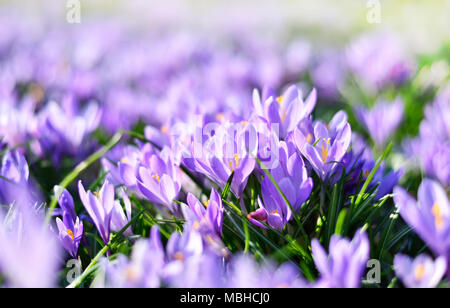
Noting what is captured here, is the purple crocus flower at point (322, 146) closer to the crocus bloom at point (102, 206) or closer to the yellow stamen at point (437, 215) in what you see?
the yellow stamen at point (437, 215)

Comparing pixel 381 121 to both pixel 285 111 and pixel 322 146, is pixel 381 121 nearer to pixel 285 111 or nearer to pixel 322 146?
pixel 285 111

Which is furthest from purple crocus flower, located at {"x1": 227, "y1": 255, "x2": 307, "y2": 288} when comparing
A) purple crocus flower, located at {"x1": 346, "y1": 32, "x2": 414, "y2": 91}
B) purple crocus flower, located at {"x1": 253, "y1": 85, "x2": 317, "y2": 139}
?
purple crocus flower, located at {"x1": 346, "y1": 32, "x2": 414, "y2": 91}

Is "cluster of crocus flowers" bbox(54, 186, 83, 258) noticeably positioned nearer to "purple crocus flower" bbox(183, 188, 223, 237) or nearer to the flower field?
the flower field

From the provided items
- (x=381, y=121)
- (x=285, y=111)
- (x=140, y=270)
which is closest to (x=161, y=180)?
(x=140, y=270)

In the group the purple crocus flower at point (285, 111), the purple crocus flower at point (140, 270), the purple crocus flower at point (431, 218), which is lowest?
the purple crocus flower at point (140, 270)

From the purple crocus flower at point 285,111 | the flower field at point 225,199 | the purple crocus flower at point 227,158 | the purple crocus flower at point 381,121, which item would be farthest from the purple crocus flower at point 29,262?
the purple crocus flower at point 381,121

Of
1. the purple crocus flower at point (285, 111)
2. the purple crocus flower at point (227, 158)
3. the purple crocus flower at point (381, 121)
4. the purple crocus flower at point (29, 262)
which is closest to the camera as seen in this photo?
the purple crocus flower at point (29, 262)
